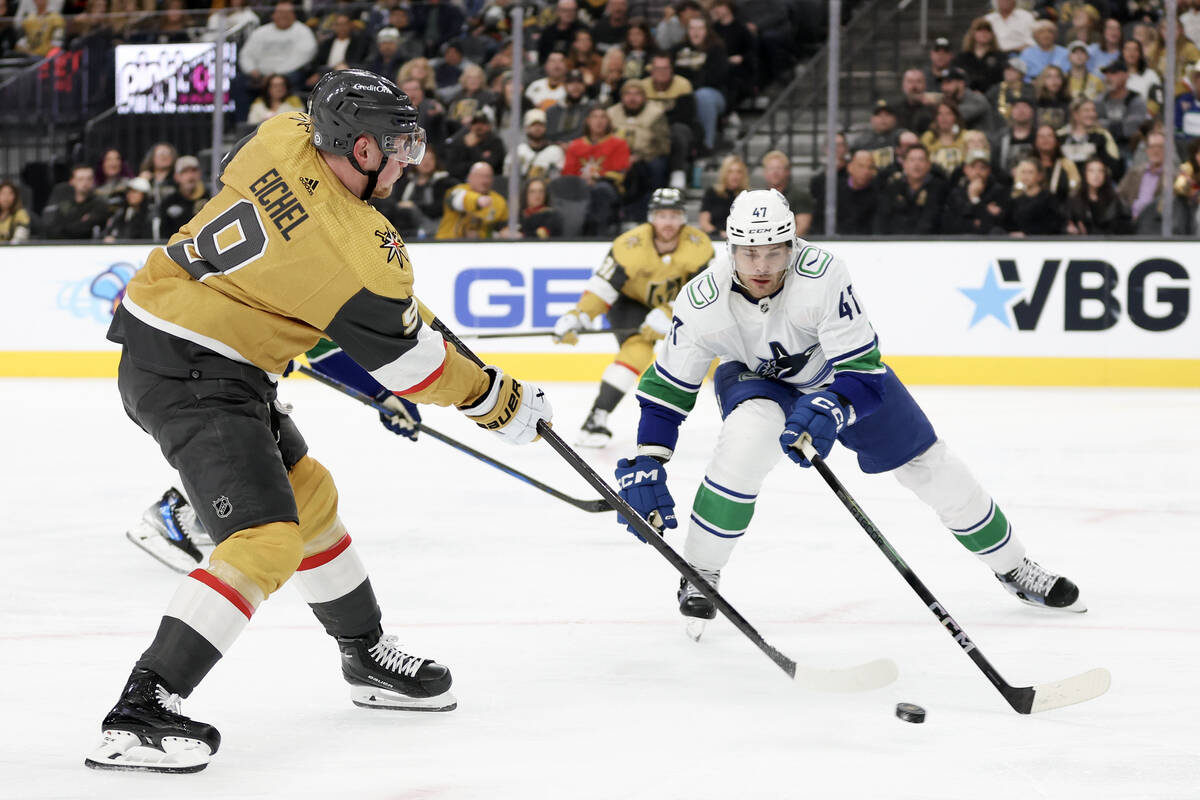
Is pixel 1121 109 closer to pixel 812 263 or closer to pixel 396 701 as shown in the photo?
pixel 812 263

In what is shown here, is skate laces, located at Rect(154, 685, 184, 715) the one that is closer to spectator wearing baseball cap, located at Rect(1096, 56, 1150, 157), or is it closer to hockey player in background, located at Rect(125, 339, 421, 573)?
hockey player in background, located at Rect(125, 339, 421, 573)

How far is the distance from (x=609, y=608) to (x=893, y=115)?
19.2 feet

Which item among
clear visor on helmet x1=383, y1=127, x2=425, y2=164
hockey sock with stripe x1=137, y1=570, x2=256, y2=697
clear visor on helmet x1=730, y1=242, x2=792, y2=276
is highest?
clear visor on helmet x1=383, y1=127, x2=425, y2=164

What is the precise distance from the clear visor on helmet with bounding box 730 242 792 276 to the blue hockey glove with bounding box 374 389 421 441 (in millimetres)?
1341

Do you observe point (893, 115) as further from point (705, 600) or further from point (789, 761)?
point (789, 761)

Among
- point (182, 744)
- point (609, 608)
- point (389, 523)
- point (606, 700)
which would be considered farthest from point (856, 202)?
point (182, 744)

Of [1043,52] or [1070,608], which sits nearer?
[1070,608]

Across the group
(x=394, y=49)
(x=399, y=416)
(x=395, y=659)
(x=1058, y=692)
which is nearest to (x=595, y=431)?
(x=399, y=416)

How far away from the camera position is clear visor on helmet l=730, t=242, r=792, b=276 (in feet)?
10.2

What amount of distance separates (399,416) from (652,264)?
8.63 ft

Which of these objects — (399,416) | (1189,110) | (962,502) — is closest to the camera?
(962,502)

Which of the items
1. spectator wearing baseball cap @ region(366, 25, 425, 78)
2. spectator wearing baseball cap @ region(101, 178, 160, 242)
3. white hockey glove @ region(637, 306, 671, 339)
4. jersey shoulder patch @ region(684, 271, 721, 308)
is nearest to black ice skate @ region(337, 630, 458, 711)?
jersey shoulder patch @ region(684, 271, 721, 308)

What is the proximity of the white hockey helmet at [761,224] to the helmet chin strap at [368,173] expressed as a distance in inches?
34.4

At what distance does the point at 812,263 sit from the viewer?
10.5ft
